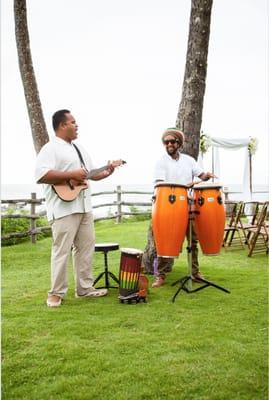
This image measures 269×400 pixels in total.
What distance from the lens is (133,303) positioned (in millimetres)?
4008

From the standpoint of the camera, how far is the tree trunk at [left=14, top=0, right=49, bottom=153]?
6830 mm

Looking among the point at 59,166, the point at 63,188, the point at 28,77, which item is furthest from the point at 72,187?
the point at 28,77

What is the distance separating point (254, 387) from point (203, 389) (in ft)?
0.87

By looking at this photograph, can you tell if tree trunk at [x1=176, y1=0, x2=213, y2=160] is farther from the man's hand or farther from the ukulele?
the man's hand

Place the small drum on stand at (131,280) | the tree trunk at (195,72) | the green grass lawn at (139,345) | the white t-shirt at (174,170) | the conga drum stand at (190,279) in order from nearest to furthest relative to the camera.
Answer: the green grass lawn at (139,345)
the small drum on stand at (131,280)
the conga drum stand at (190,279)
the white t-shirt at (174,170)
the tree trunk at (195,72)

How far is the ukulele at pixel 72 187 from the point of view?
3906 mm

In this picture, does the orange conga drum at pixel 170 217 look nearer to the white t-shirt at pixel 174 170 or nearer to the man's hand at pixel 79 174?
the white t-shirt at pixel 174 170

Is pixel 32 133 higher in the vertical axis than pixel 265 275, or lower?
higher

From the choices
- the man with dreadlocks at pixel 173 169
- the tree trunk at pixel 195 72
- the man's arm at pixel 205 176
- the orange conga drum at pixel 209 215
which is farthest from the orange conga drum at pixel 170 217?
the tree trunk at pixel 195 72

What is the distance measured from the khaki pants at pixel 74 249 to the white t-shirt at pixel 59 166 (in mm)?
70

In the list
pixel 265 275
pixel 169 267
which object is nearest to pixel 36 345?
pixel 169 267

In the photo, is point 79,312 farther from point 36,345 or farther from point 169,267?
point 169,267

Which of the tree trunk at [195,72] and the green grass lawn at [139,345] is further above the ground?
the tree trunk at [195,72]

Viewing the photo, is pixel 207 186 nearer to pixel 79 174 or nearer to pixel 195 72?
pixel 79 174
